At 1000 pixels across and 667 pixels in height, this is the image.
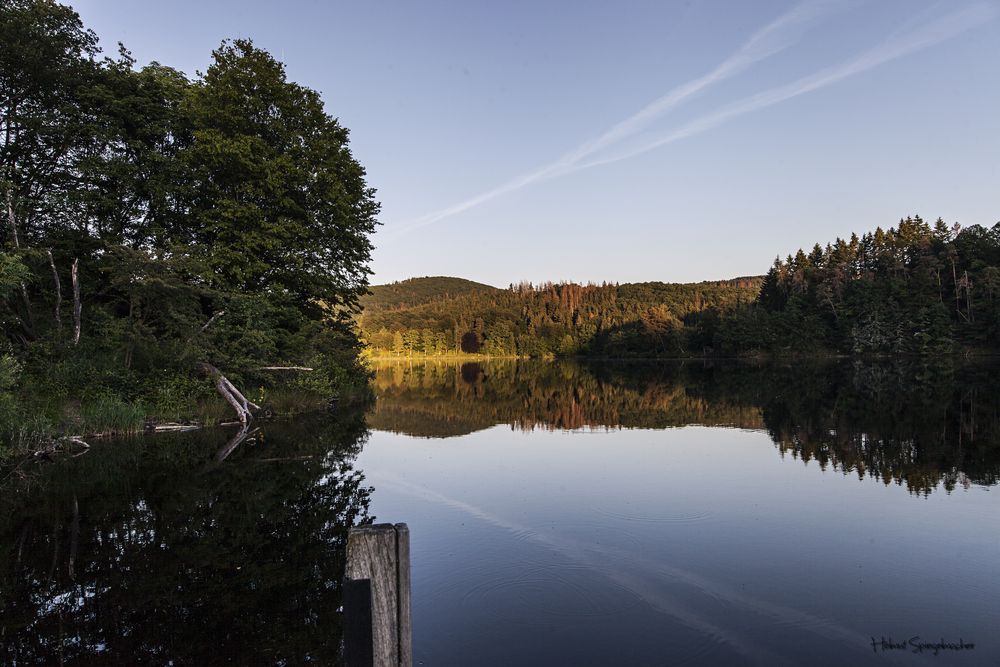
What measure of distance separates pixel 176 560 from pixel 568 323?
154824 millimetres

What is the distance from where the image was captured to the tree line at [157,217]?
18828 millimetres

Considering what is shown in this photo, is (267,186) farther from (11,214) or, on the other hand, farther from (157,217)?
(11,214)

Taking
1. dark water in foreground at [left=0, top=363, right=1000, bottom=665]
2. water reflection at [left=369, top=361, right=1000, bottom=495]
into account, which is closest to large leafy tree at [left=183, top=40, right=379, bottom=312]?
water reflection at [left=369, top=361, right=1000, bottom=495]

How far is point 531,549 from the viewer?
8.10m

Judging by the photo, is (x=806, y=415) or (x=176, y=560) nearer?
(x=176, y=560)

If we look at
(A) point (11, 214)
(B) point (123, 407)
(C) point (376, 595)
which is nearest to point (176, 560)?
(C) point (376, 595)

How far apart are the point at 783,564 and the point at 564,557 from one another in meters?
2.88

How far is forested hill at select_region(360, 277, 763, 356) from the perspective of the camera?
108250mm

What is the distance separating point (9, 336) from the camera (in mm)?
18625

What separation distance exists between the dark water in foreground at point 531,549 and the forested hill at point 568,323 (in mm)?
93194

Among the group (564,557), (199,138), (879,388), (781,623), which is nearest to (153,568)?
(564,557)

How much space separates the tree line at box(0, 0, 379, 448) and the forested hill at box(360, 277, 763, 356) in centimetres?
8261

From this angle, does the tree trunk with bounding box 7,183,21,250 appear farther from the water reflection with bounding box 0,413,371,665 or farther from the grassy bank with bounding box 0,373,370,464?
the water reflection with bounding box 0,413,371,665

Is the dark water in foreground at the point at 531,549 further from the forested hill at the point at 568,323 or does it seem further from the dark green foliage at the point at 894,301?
the forested hill at the point at 568,323
